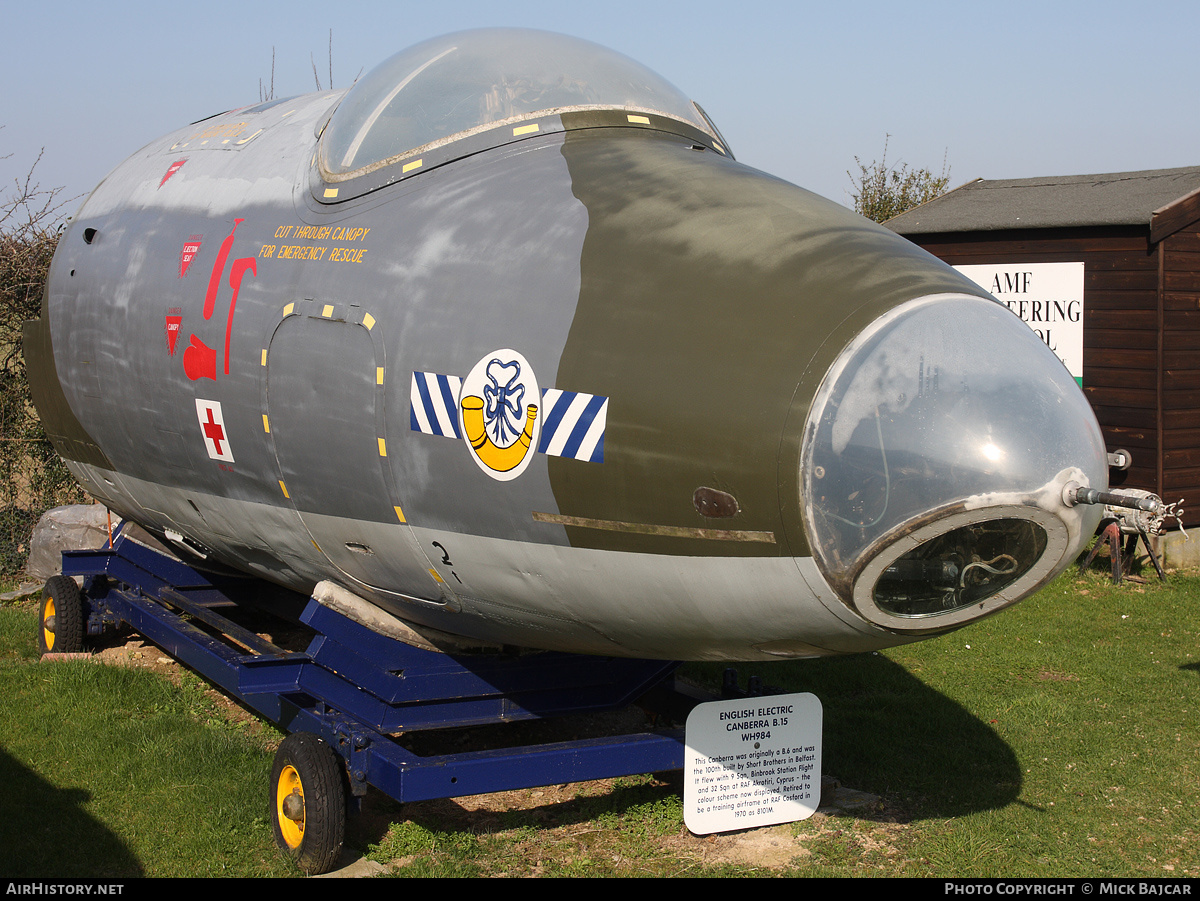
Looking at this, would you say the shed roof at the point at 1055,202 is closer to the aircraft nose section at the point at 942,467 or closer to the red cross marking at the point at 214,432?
the aircraft nose section at the point at 942,467

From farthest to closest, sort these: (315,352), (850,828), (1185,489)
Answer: (1185,489) < (850,828) < (315,352)

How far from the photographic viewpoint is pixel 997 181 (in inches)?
522

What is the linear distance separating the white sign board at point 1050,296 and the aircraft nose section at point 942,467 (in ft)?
26.8

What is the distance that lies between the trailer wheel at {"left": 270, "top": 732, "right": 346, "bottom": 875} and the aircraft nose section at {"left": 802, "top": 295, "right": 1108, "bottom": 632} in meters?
2.43

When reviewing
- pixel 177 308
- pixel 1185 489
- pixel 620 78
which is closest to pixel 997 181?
pixel 1185 489

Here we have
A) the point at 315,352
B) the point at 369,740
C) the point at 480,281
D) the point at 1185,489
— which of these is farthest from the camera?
the point at 1185,489

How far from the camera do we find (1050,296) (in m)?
11.0

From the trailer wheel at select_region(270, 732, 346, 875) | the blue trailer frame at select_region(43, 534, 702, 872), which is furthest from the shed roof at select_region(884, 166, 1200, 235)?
the trailer wheel at select_region(270, 732, 346, 875)

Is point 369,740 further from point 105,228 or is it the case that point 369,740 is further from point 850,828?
point 105,228

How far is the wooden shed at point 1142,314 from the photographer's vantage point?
10203 mm

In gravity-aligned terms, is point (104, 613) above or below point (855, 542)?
below

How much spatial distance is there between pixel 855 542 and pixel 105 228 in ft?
15.5

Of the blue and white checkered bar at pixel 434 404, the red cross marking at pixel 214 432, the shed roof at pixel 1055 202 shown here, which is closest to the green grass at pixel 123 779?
the red cross marking at pixel 214 432

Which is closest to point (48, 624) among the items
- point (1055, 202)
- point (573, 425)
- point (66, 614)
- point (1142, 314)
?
point (66, 614)
